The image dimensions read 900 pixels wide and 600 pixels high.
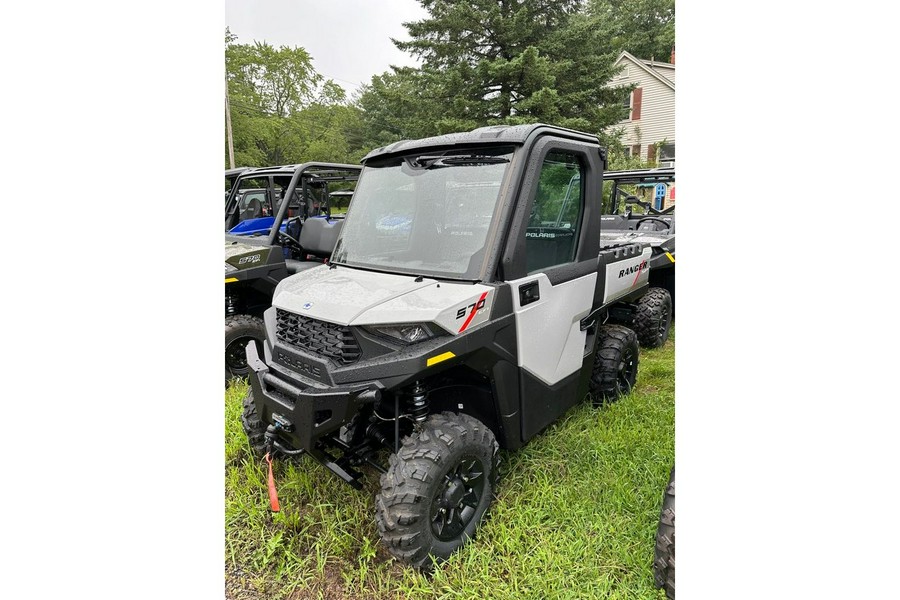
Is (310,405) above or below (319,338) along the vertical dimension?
below

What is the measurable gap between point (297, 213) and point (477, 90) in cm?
1090

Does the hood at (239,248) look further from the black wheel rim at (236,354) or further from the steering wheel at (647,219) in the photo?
the steering wheel at (647,219)

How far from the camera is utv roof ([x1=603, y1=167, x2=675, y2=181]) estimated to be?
618 cm

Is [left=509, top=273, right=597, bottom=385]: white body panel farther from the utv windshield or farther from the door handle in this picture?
the utv windshield

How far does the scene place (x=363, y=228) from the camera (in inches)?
123

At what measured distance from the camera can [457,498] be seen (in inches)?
99.4

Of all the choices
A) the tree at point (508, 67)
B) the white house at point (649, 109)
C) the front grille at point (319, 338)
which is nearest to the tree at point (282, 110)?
the tree at point (508, 67)

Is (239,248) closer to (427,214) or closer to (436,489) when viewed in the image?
(427,214)

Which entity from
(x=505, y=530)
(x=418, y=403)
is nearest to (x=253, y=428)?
(x=418, y=403)

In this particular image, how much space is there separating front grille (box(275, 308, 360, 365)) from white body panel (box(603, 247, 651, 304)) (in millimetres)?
1860

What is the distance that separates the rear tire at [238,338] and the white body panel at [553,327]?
2809 millimetres

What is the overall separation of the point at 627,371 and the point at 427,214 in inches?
91.4

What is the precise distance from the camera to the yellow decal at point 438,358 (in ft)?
7.51

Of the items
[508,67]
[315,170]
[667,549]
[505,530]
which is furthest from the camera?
[508,67]
